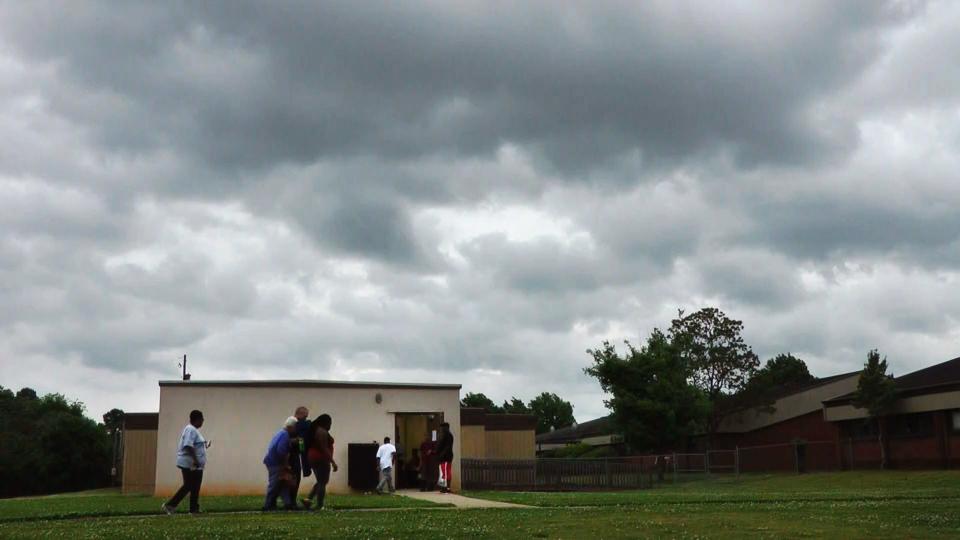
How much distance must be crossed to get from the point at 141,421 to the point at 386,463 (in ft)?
57.3

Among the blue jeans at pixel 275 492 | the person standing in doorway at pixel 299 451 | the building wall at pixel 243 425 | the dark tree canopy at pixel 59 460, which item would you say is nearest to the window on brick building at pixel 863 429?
the building wall at pixel 243 425

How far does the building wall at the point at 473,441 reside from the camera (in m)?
43.1

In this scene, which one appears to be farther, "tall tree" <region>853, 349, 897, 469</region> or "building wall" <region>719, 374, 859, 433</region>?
"building wall" <region>719, 374, 859, 433</region>

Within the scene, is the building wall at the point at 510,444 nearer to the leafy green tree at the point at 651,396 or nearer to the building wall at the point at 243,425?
the leafy green tree at the point at 651,396

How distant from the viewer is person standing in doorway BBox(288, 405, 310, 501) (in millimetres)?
17875

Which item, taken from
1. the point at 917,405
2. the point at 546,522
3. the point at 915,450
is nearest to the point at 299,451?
the point at 546,522

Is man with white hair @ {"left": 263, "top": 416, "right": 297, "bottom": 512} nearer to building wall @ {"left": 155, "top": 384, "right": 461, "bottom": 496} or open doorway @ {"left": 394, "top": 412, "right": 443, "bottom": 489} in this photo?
open doorway @ {"left": 394, "top": 412, "right": 443, "bottom": 489}

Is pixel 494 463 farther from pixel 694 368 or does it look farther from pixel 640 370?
pixel 694 368

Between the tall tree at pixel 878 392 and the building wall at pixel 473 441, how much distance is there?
55.9 feet

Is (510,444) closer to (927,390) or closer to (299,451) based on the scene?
(927,390)

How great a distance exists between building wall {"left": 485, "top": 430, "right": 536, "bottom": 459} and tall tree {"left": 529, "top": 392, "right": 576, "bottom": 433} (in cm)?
8171

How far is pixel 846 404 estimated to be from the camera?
159 ft

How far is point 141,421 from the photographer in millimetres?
41062

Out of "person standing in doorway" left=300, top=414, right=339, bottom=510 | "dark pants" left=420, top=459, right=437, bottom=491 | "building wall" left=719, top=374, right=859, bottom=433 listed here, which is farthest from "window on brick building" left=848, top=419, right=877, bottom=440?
"person standing in doorway" left=300, top=414, right=339, bottom=510
